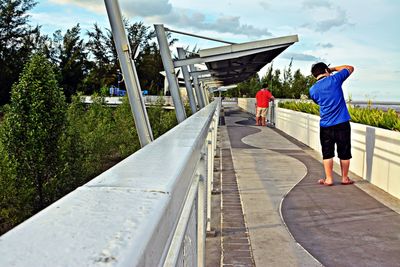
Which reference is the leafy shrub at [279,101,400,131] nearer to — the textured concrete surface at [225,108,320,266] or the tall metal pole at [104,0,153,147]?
the textured concrete surface at [225,108,320,266]

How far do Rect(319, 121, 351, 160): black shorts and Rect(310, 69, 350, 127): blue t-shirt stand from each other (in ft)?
0.30

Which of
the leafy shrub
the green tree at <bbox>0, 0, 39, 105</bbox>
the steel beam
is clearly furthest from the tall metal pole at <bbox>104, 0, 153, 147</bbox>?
the green tree at <bbox>0, 0, 39, 105</bbox>

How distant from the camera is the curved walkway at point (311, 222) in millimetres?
4512

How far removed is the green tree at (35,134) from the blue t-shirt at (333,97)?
20.5 feet

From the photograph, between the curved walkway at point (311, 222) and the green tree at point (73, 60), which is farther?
the green tree at point (73, 60)

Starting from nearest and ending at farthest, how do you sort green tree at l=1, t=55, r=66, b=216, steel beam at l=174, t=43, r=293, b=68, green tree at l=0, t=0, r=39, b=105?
steel beam at l=174, t=43, r=293, b=68, green tree at l=1, t=55, r=66, b=216, green tree at l=0, t=0, r=39, b=105

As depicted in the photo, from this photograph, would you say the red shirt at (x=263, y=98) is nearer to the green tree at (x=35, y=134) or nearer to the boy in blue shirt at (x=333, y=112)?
the green tree at (x=35, y=134)

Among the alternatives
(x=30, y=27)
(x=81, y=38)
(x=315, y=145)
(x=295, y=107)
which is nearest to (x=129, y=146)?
(x=295, y=107)

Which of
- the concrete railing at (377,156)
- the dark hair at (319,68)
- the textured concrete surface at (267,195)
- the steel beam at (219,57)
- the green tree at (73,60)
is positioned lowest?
the textured concrete surface at (267,195)

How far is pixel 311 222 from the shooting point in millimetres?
5703

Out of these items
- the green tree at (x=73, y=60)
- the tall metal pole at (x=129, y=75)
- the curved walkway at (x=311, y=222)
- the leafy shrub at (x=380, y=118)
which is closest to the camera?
the curved walkway at (x=311, y=222)

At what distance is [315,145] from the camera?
12844 millimetres

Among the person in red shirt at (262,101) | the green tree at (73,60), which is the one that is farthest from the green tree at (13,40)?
the person in red shirt at (262,101)

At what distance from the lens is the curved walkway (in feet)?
14.8
